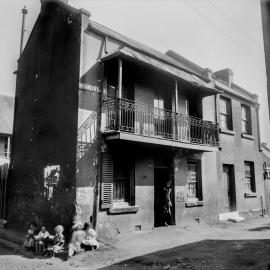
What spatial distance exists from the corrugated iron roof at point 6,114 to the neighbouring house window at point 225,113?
15.6 metres

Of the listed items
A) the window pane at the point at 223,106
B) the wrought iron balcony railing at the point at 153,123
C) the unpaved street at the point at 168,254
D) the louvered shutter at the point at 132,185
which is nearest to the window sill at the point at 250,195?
the wrought iron balcony railing at the point at 153,123

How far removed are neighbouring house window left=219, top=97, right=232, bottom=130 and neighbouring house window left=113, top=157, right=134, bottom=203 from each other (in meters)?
6.79

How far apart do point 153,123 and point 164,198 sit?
346cm

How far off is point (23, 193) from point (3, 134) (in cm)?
1105

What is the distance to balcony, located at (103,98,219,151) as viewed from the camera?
34.1 ft

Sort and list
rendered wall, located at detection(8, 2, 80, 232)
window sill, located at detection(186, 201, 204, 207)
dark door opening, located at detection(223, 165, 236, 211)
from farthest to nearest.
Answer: dark door opening, located at detection(223, 165, 236, 211)
window sill, located at detection(186, 201, 204, 207)
rendered wall, located at detection(8, 2, 80, 232)

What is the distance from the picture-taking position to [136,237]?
10.5 metres

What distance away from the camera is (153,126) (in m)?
12.0

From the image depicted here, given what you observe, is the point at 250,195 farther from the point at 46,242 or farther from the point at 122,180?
the point at 46,242

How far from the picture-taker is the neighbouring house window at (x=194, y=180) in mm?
13836

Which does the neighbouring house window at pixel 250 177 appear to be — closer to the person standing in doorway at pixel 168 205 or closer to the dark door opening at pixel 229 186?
the dark door opening at pixel 229 186

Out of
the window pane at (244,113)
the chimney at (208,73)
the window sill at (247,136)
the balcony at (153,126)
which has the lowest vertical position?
the balcony at (153,126)

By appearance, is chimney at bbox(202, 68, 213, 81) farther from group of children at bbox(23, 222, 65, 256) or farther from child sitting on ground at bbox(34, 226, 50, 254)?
child sitting on ground at bbox(34, 226, 50, 254)

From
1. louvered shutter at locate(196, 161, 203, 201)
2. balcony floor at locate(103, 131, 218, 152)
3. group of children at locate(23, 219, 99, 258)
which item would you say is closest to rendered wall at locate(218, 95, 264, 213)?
louvered shutter at locate(196, 161, 203, 201)
